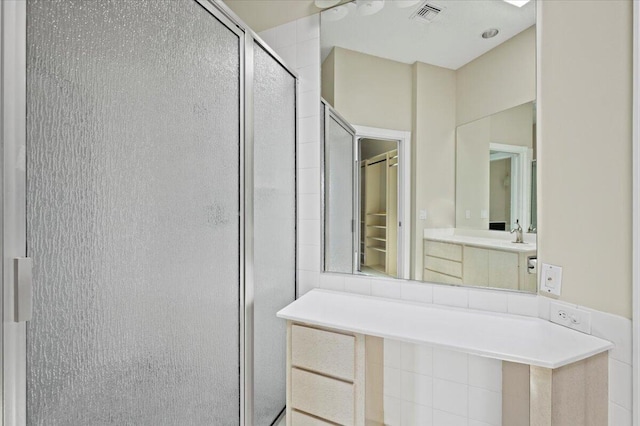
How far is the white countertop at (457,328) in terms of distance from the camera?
1.09 metres

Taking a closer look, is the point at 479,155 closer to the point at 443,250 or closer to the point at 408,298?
the point at 443,250

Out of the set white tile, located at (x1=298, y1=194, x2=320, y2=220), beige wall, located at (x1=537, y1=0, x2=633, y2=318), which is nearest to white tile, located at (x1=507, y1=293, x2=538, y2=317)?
beige wall, located at (x1=537, y1=0, x2=633, y2=318)

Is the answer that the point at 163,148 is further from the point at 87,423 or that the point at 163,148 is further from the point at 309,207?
the point at 309,207

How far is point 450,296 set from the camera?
1617 millimetres

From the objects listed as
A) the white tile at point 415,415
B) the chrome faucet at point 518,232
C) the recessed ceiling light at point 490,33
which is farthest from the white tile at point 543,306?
the recessed ceiling light at point 490,33

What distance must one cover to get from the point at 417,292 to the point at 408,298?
0.06 metres

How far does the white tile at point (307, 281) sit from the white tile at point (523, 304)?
38.6 inches

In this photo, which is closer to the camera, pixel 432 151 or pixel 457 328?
pixel 457 328

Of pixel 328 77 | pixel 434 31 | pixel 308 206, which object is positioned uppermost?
pixel 434 31

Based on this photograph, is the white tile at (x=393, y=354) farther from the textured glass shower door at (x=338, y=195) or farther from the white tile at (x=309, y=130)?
the white tile at (x=309, y=130)

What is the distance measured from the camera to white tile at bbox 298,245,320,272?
77.8 inches

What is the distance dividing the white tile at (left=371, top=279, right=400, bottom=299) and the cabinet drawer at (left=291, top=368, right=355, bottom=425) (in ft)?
1.76

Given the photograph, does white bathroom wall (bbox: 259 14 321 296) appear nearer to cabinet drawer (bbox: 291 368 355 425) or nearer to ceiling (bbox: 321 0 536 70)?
ceiling (bbox: 321 0 536 70)

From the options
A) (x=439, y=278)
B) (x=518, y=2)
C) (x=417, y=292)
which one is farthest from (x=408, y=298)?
(x=518, y=2)
